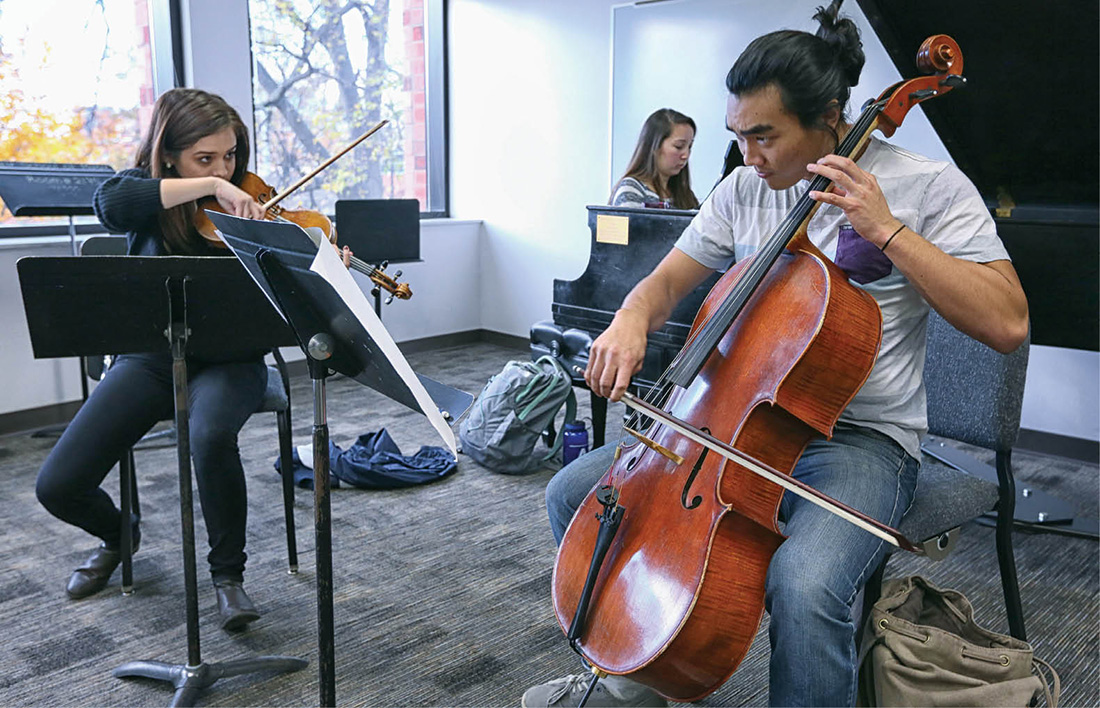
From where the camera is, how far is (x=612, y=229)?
8.98 ft

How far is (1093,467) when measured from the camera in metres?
3.26

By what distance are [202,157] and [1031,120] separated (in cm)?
206

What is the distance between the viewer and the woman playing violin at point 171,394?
78.2 inches

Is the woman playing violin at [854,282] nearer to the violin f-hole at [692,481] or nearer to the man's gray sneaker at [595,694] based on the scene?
the man's gray sneaker at [595,694]

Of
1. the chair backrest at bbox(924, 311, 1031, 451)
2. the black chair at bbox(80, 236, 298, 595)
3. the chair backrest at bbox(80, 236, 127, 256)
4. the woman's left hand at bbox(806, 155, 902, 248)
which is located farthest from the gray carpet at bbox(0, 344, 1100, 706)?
the woman's left hand at bbox(806, 155, 902, 248)

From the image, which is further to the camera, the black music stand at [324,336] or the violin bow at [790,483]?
the black music stand at [324,336]

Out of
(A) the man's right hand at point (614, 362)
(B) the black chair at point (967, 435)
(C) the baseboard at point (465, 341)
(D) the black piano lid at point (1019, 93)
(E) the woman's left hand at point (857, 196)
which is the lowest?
(C) the baseboard at point (465, 341)

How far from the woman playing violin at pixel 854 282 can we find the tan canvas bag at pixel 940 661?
0.27 feet

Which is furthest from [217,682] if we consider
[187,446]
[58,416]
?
[58,416]

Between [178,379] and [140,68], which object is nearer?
[178,379]

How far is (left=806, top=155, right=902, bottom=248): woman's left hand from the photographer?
49.6 inches

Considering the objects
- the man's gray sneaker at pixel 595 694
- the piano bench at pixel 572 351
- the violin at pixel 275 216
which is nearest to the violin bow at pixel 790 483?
the man's gray sneaker at pixel 595 694

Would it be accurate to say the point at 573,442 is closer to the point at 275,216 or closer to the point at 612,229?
the point at 612,229

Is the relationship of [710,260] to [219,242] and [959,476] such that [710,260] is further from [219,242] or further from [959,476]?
[219,242]
